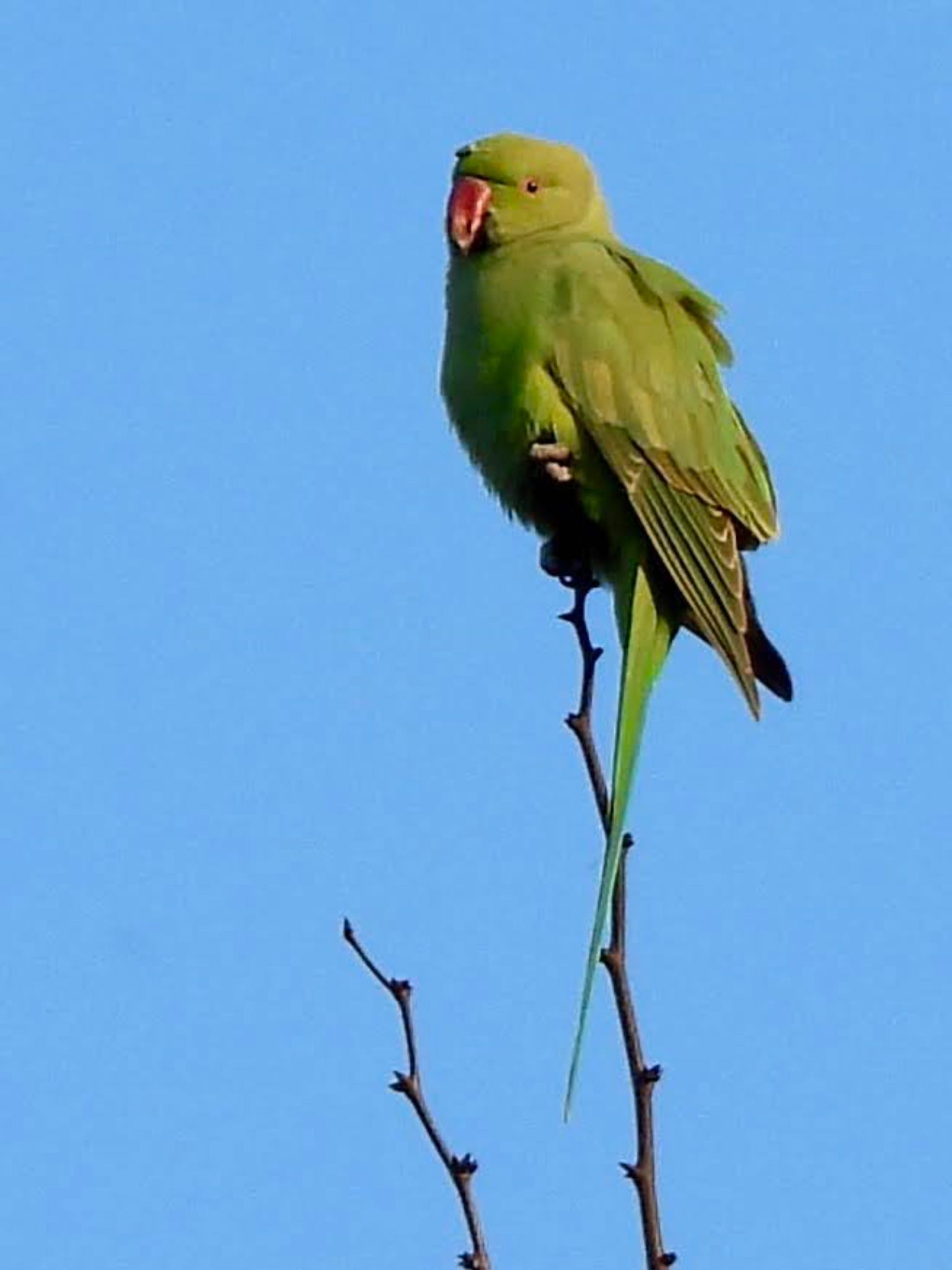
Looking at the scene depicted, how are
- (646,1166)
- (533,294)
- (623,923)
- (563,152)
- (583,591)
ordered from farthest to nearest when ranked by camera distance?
(563,152) < (533,294) < (583,591) < (623,923) < (646,1166)

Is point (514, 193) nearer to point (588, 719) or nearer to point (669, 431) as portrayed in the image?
point (669, 431)

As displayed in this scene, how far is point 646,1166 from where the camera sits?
7.78 feet

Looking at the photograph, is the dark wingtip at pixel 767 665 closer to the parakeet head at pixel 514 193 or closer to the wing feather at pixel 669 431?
the wing feather at pixel 669 431

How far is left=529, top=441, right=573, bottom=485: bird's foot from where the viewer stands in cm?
416

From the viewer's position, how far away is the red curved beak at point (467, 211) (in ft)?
14.8

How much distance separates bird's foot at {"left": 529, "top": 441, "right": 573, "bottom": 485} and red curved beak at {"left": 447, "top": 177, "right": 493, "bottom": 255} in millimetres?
556

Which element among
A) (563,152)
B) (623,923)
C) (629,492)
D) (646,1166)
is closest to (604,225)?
(563,152)

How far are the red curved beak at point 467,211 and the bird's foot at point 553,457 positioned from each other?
556mm

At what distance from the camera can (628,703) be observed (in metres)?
3.78

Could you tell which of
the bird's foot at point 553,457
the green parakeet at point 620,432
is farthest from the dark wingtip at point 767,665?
the bird's foot at point 553,457

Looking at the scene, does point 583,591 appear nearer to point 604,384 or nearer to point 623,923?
point 604,384

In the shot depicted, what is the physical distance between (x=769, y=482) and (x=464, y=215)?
32.4 inches

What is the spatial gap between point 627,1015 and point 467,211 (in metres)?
2.40

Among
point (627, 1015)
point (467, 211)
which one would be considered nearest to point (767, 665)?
point (467, 211)
